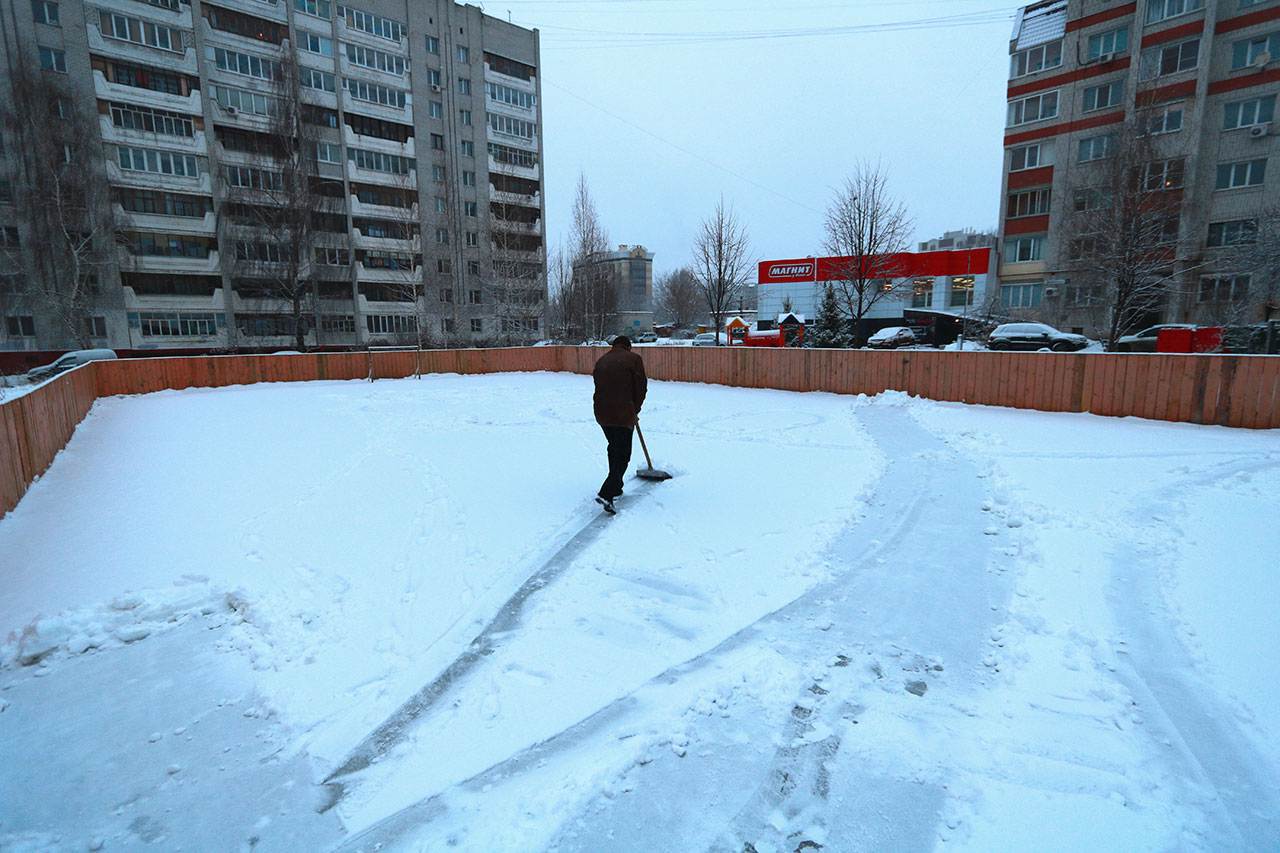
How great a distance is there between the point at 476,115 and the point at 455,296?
602 inches

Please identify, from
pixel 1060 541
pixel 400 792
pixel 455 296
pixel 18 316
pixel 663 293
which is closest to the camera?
pixel 400 792

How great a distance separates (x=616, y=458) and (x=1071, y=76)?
4167 cm

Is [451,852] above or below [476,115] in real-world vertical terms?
below

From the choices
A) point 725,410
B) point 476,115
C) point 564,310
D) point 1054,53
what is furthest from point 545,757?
point 476,115

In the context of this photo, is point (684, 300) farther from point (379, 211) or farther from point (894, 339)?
point (894, 339)

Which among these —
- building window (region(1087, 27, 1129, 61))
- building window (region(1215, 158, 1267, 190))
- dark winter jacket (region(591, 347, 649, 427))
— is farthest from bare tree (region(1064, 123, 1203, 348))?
dark winter jacket (region(591, 347, 649, 427))

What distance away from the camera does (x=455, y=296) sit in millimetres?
44781

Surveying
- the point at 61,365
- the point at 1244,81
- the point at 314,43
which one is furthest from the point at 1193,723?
the point at 314,43

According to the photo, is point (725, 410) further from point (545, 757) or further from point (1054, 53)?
point (1054, 53)

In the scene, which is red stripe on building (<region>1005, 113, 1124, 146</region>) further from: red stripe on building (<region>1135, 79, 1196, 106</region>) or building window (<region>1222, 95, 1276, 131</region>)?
building window (<region>1222, 95, 1276, 131</region>)

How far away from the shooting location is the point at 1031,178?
35.4 meters

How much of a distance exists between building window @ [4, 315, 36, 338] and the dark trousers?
4041cm

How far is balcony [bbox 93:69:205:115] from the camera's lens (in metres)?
32.7

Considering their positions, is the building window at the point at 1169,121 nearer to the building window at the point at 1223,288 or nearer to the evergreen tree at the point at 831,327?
the building window at the point at 1223,288
